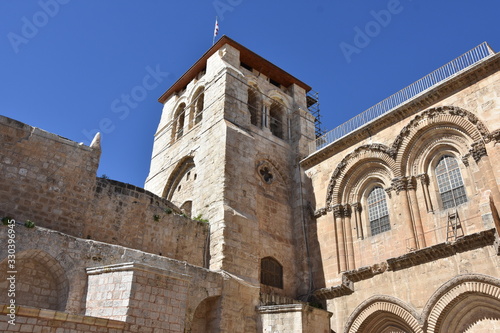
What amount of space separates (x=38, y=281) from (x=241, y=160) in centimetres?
791

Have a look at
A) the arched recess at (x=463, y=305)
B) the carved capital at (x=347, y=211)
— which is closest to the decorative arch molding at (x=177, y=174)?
the carved capital at (x=347, y=211)

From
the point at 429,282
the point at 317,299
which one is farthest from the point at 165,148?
the point at 429,282

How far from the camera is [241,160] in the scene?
15.4 m

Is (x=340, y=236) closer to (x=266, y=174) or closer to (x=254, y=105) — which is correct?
(x=266, y=174)

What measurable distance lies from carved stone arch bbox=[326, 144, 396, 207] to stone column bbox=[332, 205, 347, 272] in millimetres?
344

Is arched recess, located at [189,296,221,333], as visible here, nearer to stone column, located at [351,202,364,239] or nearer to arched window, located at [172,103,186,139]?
stone column, located at [351,202,364,239]

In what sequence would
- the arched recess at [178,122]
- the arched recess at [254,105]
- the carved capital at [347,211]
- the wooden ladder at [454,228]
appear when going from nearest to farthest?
the wooden ladder at [454,228] < the carved capital at [347,211] < the arched recess at [254,105] < the arched recess at [178,122]

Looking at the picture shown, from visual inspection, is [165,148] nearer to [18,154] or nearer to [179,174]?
[179,174]

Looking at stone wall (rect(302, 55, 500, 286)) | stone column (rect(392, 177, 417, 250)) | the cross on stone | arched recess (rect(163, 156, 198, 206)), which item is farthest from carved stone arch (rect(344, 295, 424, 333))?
arched recess (rect(163, 156, 198, 206))

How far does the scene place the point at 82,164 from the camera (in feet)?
38.2

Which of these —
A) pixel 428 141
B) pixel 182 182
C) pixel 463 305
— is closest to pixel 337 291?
pixel 463 305

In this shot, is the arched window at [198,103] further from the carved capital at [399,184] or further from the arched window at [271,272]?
the carved capital at [399,184]

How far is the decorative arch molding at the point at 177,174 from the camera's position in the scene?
17875 mm

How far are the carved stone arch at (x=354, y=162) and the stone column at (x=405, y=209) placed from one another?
0.53 metres
